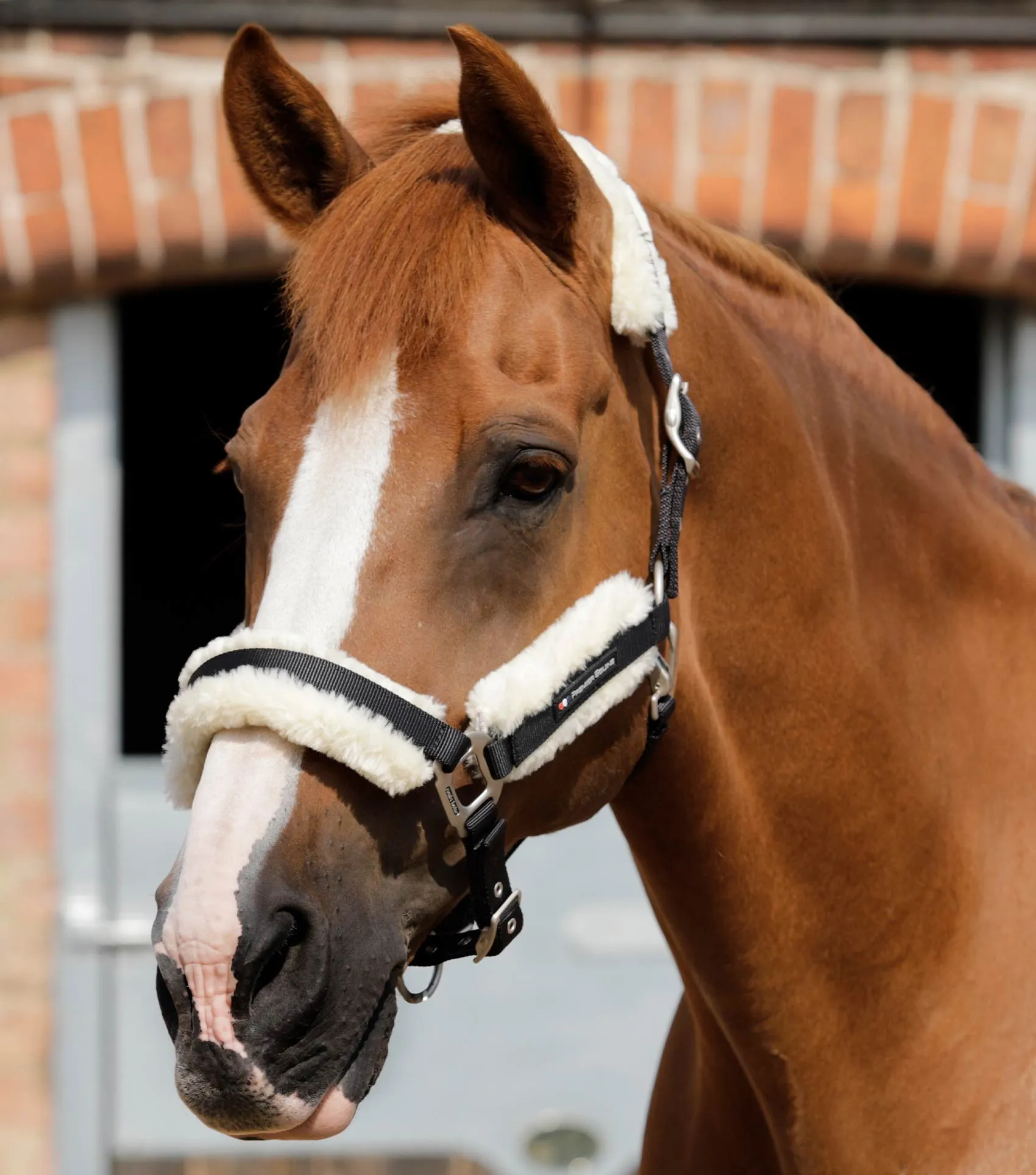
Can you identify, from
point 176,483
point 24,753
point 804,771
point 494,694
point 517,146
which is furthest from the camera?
point 176,483

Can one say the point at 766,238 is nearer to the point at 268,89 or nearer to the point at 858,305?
the point at 858,305

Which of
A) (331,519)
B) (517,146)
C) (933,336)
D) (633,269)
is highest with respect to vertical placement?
(517,146)

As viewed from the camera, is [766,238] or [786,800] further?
[766,238]

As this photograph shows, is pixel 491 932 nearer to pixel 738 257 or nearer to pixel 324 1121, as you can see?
pixel 324 1121

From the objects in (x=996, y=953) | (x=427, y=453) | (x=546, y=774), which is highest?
(x=427, y=453)

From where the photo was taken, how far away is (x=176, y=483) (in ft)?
16.4

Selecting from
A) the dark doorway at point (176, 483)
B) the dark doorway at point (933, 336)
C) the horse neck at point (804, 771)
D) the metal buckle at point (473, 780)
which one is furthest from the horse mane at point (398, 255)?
the dark doorway at point (176, 483)

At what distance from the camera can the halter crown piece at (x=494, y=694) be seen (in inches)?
47.9

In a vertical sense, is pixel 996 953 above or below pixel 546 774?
below

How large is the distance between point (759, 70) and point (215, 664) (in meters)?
2.15

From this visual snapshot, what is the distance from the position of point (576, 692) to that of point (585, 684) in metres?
0.01

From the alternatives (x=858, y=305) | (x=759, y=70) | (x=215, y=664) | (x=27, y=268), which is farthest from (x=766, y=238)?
(x=215, y=664)

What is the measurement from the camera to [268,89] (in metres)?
1.59

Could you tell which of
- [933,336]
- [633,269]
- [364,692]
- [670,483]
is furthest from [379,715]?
[933,336]
